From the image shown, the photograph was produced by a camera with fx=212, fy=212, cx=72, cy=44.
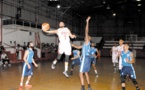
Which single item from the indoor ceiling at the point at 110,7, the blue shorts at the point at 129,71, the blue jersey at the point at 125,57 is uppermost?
the indoor ceiling at the point at 110,7

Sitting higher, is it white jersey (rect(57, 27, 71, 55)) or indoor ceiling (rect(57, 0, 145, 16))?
indoor ceiling (rect(57, 0, 145, 16))

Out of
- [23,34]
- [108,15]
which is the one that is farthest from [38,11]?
[108,15]

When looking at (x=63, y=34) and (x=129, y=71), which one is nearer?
(x=129, y=71)

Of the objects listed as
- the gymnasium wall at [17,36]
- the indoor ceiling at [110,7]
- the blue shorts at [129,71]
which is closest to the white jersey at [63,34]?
the blue shorts at [129,71]

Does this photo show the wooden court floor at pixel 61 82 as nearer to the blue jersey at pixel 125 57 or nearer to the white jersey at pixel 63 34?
the blue jersey at pixel 125 57

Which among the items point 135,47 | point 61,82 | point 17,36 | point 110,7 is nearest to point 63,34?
point 61,82

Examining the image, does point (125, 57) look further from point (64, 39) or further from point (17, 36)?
point (17, 36)

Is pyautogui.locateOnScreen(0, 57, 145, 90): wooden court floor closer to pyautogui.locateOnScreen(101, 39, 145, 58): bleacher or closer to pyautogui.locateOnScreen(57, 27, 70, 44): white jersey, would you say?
pyautogui.locateOnScreen(57, 27, 70, 44): white jersey

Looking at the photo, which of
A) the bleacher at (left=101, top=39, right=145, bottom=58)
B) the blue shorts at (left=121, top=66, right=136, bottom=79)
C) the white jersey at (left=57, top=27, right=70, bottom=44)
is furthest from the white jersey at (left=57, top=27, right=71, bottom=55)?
the bleacher at (left=101, top=39, right=145, bottom=58)

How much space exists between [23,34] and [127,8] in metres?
23.7

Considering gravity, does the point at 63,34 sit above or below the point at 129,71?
above

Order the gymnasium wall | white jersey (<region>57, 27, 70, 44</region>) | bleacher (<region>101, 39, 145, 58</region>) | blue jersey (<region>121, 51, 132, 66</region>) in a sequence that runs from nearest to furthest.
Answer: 1. blue jersey (<region>121, 51, 132, 66</region>)
2. white jersey (<region>57, 27, 70, 44</region>)
3. the gymnasium wall
4. bleacher (<region>101, 39, 145, 58</region>)

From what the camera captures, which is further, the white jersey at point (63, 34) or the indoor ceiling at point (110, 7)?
the indoor ceiling at point (110, 7)

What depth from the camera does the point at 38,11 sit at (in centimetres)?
2902
